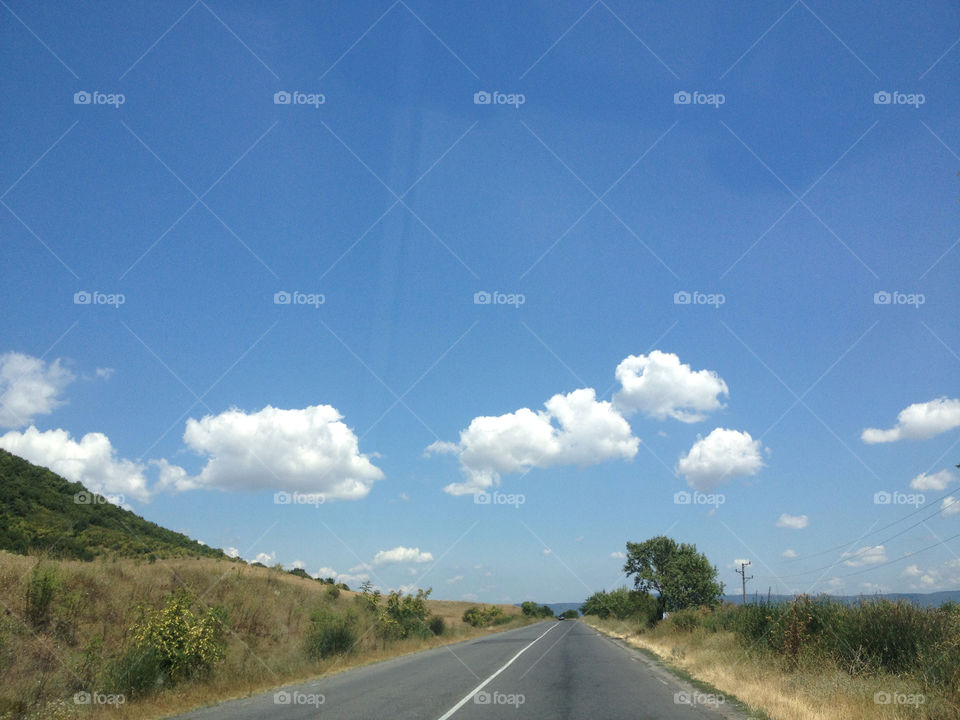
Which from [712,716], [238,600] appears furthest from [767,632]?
[238,600]

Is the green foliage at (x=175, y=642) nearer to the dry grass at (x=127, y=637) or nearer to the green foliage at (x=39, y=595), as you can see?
the dry grass at (x=127, y=637)

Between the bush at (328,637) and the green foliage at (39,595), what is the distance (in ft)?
31.3

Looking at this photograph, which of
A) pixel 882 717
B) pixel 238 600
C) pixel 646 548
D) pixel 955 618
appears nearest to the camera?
pixel 882 717

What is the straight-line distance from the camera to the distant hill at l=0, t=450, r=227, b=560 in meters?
30.6

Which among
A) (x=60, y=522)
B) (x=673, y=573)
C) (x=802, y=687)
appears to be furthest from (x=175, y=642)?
(x=673, y=573)

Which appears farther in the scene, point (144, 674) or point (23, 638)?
point (23, 638)

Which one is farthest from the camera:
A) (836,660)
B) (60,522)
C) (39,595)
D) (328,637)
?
(60,522)

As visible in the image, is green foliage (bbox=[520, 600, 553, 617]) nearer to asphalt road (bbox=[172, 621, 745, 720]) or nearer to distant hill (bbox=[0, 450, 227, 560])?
distant hill (bbox=[0, 450, 227, 560])

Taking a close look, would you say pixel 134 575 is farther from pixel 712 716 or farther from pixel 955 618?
pixel 955 618

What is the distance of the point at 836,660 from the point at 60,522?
3882 cm

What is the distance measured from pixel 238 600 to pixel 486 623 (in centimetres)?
6190

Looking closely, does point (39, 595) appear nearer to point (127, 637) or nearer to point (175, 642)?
point (127, 637)

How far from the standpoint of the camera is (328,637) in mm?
25062

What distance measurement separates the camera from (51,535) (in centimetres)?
3250
